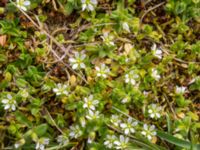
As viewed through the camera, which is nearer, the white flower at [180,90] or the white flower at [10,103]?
the white flower at [10,103]

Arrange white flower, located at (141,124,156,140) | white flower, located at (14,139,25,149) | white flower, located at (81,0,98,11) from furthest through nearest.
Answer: white flower, located at (81,0,98,11)
white flower, located at (141,124,156,140)
white flower, located at (14,139,25,149)

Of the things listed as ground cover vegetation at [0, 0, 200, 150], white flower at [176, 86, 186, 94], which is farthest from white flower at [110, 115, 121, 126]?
white flower at [176, 86, 186, 94]

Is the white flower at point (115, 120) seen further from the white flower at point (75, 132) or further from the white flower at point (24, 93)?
the white flower at point (24, 93)

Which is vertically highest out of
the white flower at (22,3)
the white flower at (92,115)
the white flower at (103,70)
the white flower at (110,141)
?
the white flower at (22,3)

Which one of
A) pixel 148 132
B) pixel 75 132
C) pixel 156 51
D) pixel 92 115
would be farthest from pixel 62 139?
pixel 156 51

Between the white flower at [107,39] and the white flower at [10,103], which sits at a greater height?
the white flower at [107,39]

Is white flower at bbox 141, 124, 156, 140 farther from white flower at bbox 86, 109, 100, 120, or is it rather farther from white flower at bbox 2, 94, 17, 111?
white flower at bbox 2, 94, 17, 111

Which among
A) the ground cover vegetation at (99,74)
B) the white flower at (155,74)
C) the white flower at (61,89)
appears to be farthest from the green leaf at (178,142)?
the white flower at (61,89)

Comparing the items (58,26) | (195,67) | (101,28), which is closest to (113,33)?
(101,28)
